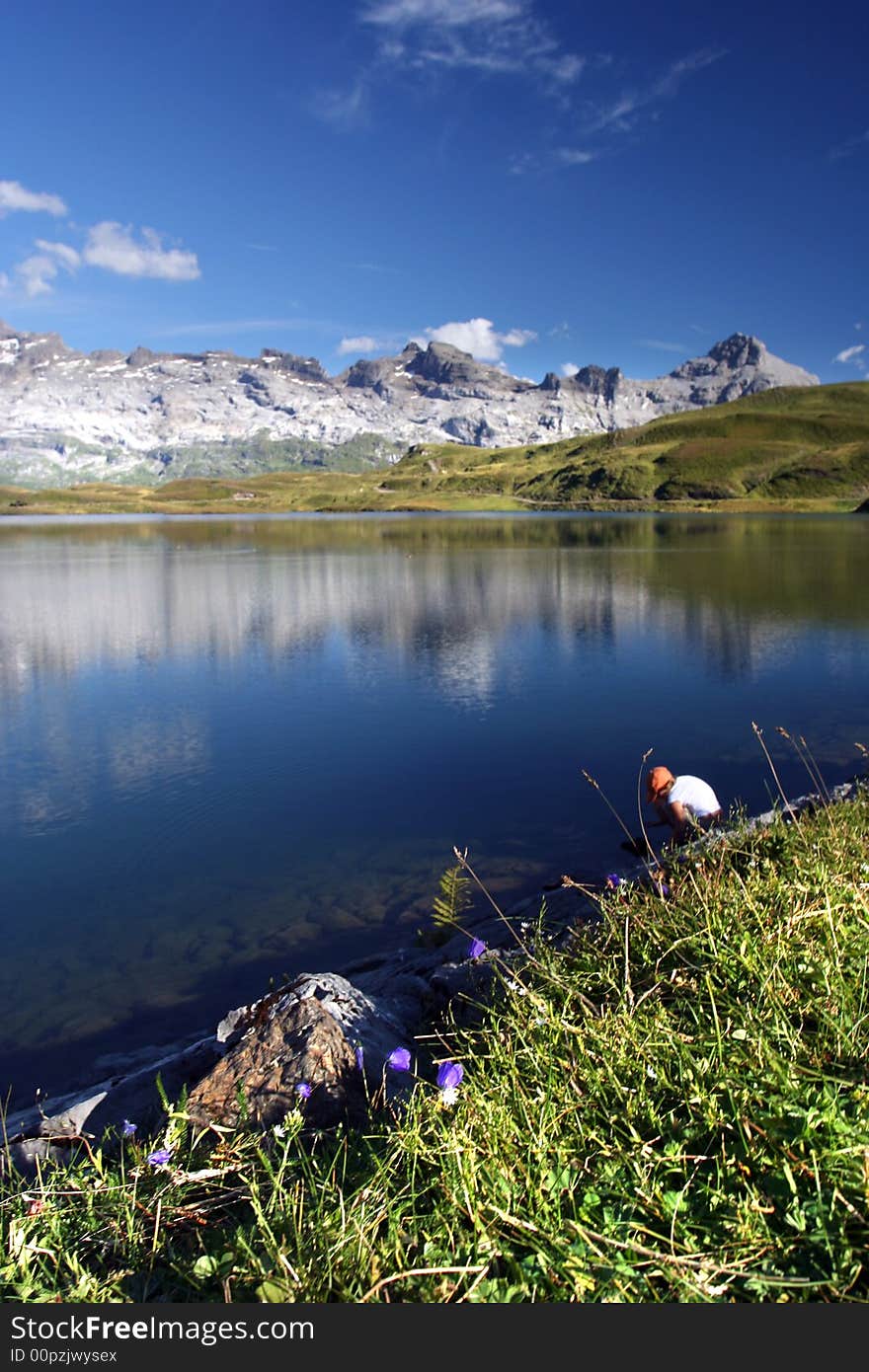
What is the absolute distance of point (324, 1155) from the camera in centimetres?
429

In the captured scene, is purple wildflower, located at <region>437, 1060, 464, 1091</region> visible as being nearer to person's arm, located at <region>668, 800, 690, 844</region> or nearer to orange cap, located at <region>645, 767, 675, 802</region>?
person's arm, located at <region>668, 800, 690, 844</region>

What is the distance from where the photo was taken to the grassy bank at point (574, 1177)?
10.5 ft

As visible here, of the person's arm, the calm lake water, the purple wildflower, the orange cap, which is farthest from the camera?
the orange cap

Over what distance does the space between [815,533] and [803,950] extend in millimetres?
129318

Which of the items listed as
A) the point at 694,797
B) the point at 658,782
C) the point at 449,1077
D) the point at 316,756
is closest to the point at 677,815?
the point at 694,797

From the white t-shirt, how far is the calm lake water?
280 centimetres

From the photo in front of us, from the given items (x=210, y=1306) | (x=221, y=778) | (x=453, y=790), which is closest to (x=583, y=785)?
(x=453, y=790)

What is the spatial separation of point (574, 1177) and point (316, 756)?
65.6 ft

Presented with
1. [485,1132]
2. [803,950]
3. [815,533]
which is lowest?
[485,1132]

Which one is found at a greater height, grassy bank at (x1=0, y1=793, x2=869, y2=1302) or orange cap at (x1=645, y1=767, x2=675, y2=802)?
grassy bank at (x1=0, y1=793, x2=869, y2=1302)

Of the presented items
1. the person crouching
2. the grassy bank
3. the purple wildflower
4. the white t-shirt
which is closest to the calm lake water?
the person crouching

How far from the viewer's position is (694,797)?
13.4 meters

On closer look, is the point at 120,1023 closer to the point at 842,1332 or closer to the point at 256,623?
the point at 842,1332

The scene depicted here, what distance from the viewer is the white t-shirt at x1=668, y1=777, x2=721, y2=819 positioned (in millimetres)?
13102
